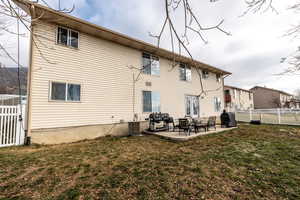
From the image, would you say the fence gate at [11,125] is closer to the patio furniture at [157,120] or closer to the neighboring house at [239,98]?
the patio furniture at [157,120]

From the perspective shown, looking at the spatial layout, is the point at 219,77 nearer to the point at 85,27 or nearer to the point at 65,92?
the point at 85,27

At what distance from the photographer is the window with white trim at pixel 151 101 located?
1016cm

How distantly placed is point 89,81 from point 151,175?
21.2 feet

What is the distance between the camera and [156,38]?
2254mm

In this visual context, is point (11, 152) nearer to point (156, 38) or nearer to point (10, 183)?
point (10, 183)

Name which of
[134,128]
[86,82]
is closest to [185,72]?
[134,128]

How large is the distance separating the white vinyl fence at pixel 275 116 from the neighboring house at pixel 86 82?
955cm

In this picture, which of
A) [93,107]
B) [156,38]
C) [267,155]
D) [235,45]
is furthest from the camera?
[93,107]

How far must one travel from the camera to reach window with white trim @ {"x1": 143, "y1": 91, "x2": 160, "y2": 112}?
33.3ft

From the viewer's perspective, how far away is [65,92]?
7035 millimetres

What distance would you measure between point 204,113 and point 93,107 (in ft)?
36.9

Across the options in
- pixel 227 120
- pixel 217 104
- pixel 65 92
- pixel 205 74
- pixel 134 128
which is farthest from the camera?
pixel 217 104

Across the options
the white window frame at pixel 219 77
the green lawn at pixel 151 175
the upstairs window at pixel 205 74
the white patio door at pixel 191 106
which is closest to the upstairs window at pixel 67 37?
the green lawn at pixel 151 175

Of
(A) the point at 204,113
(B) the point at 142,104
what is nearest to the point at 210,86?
(A) the point at 204,113
